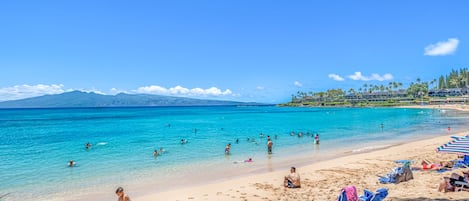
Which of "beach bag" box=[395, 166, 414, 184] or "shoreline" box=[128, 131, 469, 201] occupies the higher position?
"beach bag" box=[395, 166, 414, 184]

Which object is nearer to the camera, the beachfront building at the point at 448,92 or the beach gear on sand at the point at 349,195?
the beach gear on sand at the point at 349,195

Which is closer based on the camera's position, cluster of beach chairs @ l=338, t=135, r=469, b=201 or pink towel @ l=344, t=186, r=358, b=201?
pink towel @ l=344, t=186, r=358, b=201

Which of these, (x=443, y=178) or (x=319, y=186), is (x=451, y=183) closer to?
(x=443, y=178)

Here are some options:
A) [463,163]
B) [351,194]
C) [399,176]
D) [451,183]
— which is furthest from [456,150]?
[351,194]

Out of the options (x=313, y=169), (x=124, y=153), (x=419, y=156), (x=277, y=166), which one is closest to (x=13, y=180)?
(x=124, y=153)

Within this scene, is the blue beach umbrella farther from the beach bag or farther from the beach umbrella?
the beach bag

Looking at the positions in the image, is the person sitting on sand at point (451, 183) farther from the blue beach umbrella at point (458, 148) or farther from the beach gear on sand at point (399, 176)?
the beach gear on sand at point (399, 176)

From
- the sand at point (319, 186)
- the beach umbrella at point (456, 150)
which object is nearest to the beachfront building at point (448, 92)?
the sand at point (319, 186)

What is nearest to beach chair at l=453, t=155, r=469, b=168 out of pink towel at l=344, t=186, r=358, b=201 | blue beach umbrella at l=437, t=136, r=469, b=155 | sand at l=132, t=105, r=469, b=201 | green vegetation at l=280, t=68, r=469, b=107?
sand at l=132, t=105, r=469, b=201

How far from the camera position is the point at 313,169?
17.6 metres

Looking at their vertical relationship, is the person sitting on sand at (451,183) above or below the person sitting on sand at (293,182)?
above

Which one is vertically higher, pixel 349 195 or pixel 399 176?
pixel 349 195

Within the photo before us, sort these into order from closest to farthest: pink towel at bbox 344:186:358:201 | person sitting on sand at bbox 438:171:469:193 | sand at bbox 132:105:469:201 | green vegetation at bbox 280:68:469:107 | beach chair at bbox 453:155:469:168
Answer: pink towel at bbox 344:186:358:201 → person sitting on sand at bbox 438:171:469:193 → sand at bbox 132:105:469:201 → beach chair at bbox 453:155:469:168 → green vegetation at bbox 280:68:469:107

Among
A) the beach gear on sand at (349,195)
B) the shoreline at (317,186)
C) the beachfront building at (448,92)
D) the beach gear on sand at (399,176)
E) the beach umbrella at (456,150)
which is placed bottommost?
the shoreline at (317,186)
